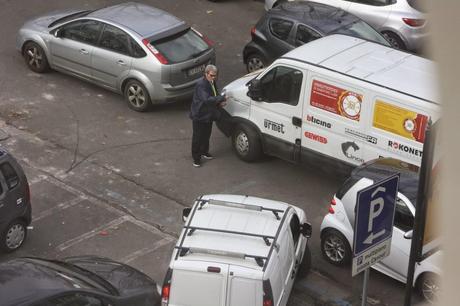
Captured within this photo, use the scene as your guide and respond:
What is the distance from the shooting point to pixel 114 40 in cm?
1341

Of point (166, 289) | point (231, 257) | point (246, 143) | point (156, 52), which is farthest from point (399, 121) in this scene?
point (156, 52)

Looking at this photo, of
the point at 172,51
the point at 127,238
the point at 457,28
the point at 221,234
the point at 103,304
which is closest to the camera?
the point at 457,28

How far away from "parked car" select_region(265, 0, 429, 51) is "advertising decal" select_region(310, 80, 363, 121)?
517 cm

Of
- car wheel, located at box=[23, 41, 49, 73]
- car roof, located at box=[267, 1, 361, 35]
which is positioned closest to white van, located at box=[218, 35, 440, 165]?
car roof, located at box=[267, 1, 361, 35]

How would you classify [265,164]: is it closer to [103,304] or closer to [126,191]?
[126,191]

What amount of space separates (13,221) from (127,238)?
153 centimetres

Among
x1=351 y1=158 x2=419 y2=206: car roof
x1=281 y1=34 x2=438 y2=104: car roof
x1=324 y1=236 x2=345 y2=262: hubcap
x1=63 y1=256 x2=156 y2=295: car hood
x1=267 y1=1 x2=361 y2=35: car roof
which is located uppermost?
x1=281 y1=34 x2=438 y2=104: car roof

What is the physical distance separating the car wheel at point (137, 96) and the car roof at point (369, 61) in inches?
127

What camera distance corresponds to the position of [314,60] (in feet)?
35.2

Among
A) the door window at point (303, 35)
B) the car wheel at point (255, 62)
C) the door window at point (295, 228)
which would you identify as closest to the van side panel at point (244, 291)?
the door window at point (295, 228)

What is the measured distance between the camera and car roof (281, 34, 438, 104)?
10031 millimetres

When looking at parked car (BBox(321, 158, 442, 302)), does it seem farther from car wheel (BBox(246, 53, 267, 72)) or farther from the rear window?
car wheel (BBox(246, 53, 267, 72))

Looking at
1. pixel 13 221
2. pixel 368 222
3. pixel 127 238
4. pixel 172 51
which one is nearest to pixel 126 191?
pixel 127 238

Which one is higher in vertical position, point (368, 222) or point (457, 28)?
point (457, 28)
